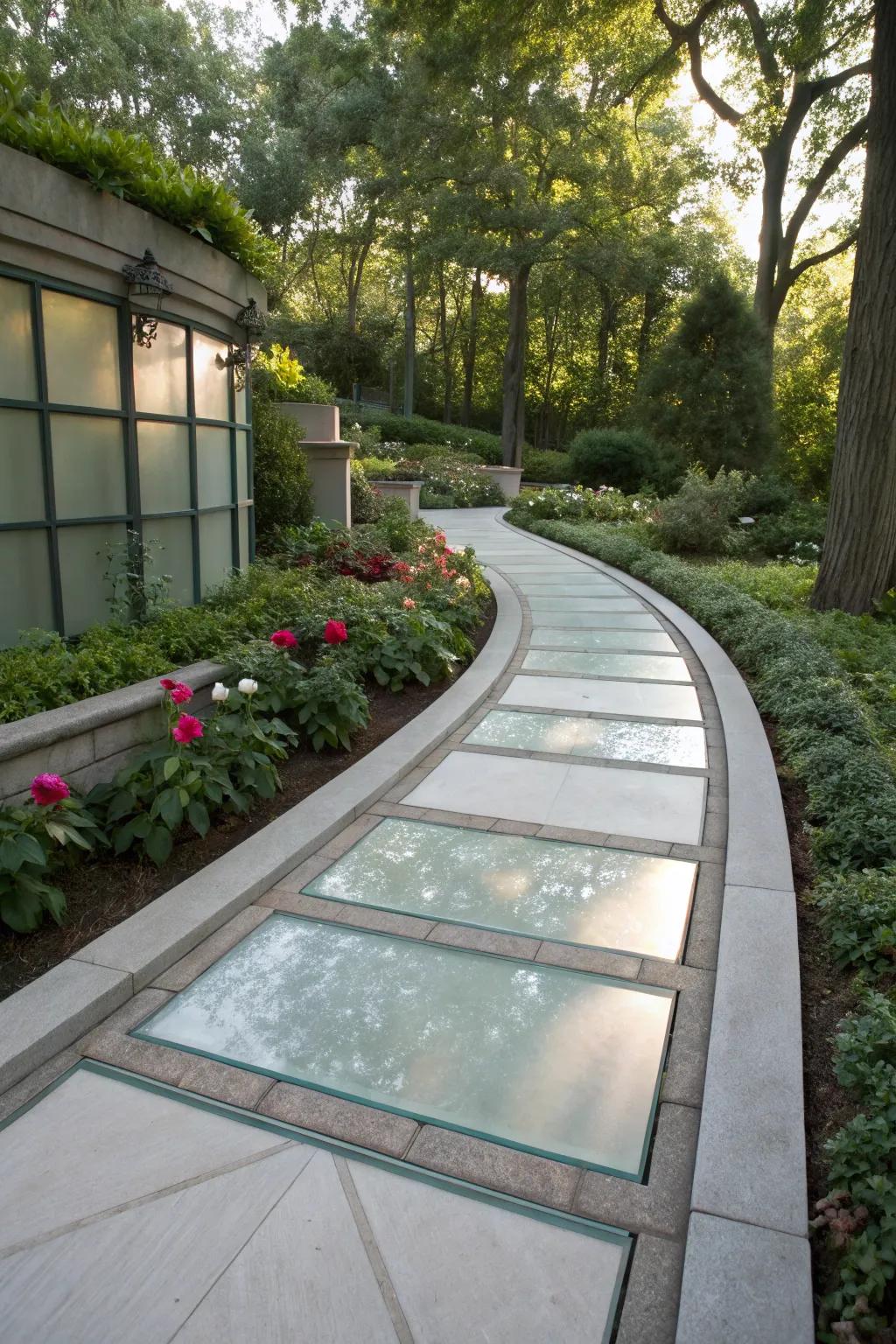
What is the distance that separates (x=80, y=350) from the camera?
4430 mm

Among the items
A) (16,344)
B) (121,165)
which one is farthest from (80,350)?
(121,165)

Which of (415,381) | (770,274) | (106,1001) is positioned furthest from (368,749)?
(415,381)

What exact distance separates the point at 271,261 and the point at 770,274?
1610 centimetres

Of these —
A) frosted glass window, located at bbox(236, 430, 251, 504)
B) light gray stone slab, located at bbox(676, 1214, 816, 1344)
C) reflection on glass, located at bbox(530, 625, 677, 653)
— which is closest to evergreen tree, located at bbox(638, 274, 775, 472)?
reflection on glass, located at bbox(530, 625, 677, 653)

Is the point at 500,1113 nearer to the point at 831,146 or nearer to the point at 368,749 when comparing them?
the point at 368,749

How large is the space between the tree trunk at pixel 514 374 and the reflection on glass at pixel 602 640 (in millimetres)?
18648

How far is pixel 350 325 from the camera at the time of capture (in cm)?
3297

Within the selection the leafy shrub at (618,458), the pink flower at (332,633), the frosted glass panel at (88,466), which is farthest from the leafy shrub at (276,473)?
the leafy shrub at (618,458)

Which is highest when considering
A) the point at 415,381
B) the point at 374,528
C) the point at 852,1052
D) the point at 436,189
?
the point at 436,189

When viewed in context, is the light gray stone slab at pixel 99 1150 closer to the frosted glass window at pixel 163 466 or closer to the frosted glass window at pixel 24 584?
the frosted glass window at pixel 24 584

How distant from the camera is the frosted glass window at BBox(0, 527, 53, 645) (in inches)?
165

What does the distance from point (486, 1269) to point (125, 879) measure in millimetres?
2057

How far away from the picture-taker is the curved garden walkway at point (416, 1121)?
5.55 feet

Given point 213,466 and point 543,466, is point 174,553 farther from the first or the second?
point 543,466
